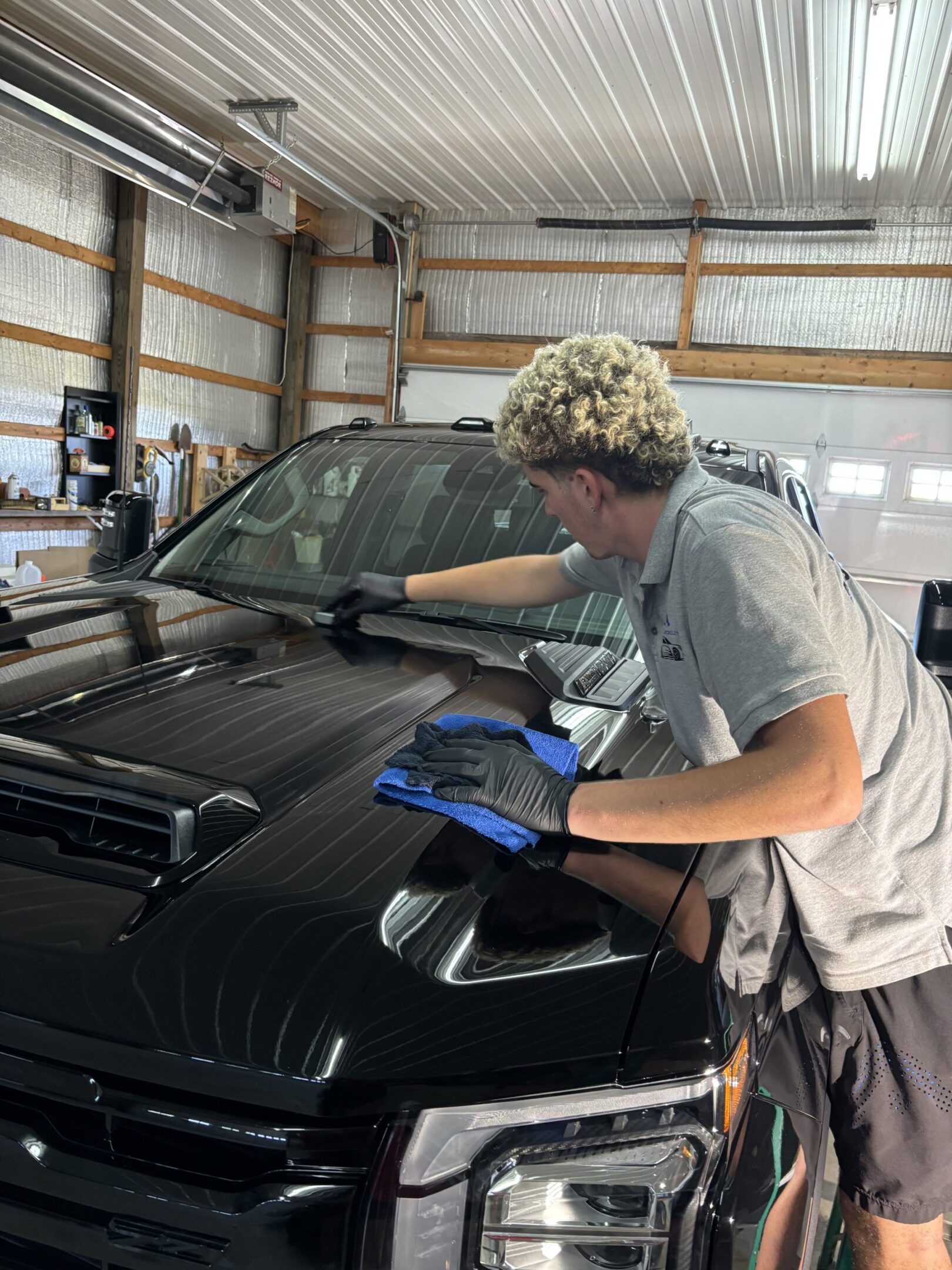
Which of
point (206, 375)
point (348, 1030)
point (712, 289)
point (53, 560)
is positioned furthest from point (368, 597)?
point (712, 289)

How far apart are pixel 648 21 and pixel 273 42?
8.69ft

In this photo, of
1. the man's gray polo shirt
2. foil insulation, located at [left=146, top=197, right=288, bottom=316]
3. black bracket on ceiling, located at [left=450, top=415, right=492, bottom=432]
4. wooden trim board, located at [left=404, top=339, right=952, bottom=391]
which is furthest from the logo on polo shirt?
foil insulation, located at [left=146, top=197, right=288, bottom=316]

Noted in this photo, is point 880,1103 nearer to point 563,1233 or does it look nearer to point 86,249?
point 563,1233

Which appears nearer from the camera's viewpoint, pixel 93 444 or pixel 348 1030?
pixel 348 1030

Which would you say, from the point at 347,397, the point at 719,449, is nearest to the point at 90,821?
the point at 719,449

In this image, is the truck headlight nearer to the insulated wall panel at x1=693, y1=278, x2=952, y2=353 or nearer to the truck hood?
the truck hood

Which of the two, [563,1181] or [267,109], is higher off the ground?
[267,109]

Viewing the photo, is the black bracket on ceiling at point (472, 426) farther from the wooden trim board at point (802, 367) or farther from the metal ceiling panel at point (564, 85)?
the wooden trim board at point (802, 367)

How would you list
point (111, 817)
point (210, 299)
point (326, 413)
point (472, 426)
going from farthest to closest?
point (326, 413)
point (210, 299)
point (472, 426)
point (111, 817)

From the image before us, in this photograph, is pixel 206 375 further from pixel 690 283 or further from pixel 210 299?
pixel 690 283

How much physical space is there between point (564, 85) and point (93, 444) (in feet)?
16.3

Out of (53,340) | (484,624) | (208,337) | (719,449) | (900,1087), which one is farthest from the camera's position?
(208,337)

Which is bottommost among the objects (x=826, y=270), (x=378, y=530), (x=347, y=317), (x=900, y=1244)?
(x=900, y=1244)

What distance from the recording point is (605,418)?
1.42 meters
